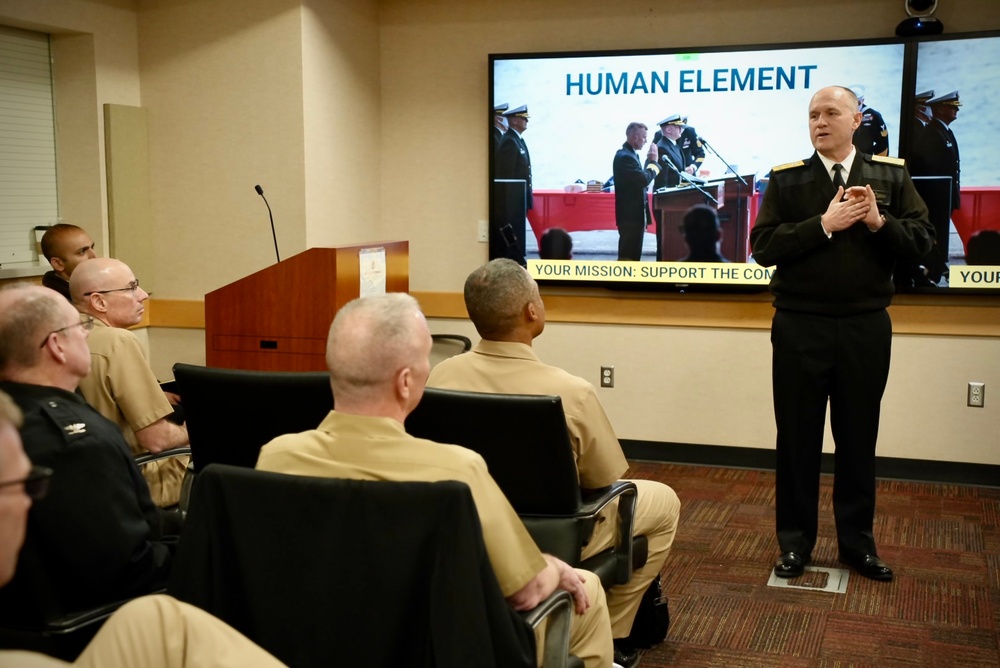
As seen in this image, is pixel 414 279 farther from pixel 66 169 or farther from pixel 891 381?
pixel 891 381

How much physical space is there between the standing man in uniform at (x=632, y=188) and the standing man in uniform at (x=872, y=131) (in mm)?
1050

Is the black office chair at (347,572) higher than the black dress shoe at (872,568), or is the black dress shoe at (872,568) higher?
the black office chair at (347,572)

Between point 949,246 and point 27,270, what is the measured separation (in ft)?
14.7

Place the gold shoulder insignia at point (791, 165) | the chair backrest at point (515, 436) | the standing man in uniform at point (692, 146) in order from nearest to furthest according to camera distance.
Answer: the chair backrest at point (515, 436) < the gold shoulder insignia at point (791, 165) < the standing man in uniform at point (692, 146)

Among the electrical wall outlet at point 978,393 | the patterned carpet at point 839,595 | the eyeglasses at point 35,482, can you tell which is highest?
the eyeglasses at point 35,482

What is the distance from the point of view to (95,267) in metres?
3.36

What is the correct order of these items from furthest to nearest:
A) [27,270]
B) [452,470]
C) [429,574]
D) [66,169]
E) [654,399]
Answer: [654,399]
[66,169]
[27,270]
[452,470]
[429,574]

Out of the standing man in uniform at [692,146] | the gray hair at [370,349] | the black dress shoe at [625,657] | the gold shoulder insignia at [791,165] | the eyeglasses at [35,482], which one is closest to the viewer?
the eyeglasses at [35,482]

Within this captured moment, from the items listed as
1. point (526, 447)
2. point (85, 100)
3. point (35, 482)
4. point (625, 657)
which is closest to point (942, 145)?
point (625, 657)

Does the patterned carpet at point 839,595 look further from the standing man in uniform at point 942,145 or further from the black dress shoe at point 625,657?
the standing man in uniform at point 942,145

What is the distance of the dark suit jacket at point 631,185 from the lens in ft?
18.5

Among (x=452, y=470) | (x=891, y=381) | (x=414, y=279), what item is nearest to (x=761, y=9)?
(x=891, y=381)

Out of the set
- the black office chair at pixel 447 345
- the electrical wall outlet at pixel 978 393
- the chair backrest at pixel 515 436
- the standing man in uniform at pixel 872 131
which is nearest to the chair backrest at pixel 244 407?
the chair backrest at pixel 515 436

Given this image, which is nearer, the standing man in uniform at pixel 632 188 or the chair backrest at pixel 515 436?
the chair backrest at pixel 515 436
